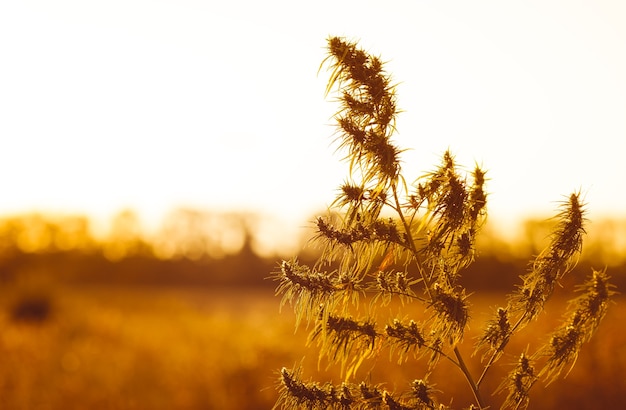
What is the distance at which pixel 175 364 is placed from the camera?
42.2 ft

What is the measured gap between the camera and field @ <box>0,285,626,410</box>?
25.5ft

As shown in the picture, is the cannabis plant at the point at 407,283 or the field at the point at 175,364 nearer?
the cannabis plant at the point at 407,283

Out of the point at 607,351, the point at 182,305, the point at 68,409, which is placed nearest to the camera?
the point at 607,351

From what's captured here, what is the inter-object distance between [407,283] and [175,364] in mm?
11777

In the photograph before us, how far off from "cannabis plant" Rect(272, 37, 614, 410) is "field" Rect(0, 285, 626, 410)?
126 inches

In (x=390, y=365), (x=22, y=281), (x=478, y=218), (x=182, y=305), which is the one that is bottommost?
(x=182, y=305)

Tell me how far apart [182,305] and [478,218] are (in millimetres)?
26485

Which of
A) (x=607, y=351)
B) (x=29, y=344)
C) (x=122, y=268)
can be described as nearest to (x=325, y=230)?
(x=607, y=351)

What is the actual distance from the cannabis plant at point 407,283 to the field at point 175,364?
320 cm

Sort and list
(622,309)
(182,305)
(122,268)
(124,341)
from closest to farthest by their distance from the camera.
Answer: (622,309)
(124,341)
(182,305)
(122,268)

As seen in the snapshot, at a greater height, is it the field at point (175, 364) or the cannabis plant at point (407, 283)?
the cannabis plant at point (407, 283)

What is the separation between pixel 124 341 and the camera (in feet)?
53.4

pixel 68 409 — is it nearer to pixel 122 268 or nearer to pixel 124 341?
pixel 124 341

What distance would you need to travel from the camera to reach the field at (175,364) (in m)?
7.78
